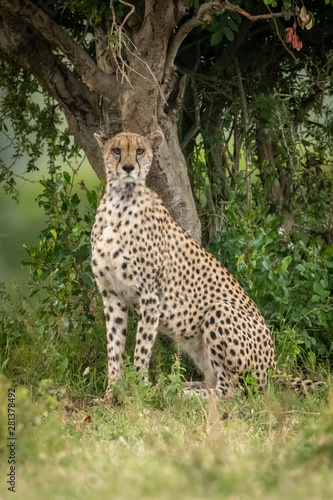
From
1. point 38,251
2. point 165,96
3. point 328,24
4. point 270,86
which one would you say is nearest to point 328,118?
point 270,86

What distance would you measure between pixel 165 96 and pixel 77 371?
1.71m

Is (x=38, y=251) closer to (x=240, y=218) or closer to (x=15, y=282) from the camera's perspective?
(x=15, y=282)

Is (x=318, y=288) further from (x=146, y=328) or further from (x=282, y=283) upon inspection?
(x=146, y=328)

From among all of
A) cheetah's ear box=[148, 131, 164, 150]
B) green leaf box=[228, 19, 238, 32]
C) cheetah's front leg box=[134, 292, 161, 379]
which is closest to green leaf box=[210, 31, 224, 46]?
green leaf box=[228, 19, 238, 32]

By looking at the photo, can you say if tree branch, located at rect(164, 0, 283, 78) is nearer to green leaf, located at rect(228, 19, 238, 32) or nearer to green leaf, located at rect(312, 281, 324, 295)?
green leaf, located at rect(228, 19, 238, 32)

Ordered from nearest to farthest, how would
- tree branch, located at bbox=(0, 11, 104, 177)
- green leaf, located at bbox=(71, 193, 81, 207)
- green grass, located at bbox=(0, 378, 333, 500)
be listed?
green grass, located at bbox=(0, 378, 333, 500), green leaf, located at bbox=(71, 193, 81, 207), tree branch, located at bbox=(0, 11, 104, 177)

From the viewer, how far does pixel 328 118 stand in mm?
5949

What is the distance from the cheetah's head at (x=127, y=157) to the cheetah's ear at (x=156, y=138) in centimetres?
7

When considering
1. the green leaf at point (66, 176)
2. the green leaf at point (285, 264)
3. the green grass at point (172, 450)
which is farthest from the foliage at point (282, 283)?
the green leaf at point (66, 176)

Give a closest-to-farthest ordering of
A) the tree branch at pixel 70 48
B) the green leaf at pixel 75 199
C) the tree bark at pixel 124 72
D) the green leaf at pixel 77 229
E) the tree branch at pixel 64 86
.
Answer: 1. the tree bark at pixel 124 72
2. the tree branch at pixel 70 48
3. the green leaf at pixel 77 229
4. the green leaf at pixel 75 199
5. the tree branch at pixel 64 86

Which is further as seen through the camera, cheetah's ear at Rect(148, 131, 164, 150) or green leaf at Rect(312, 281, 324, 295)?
green leaf at Rect(312, 281, 324, 295)

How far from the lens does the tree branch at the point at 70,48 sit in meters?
4.44

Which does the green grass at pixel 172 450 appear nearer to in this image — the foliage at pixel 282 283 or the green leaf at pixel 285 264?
the foliage at pixel 282 283

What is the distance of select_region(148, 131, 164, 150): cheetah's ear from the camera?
13.7 feet
